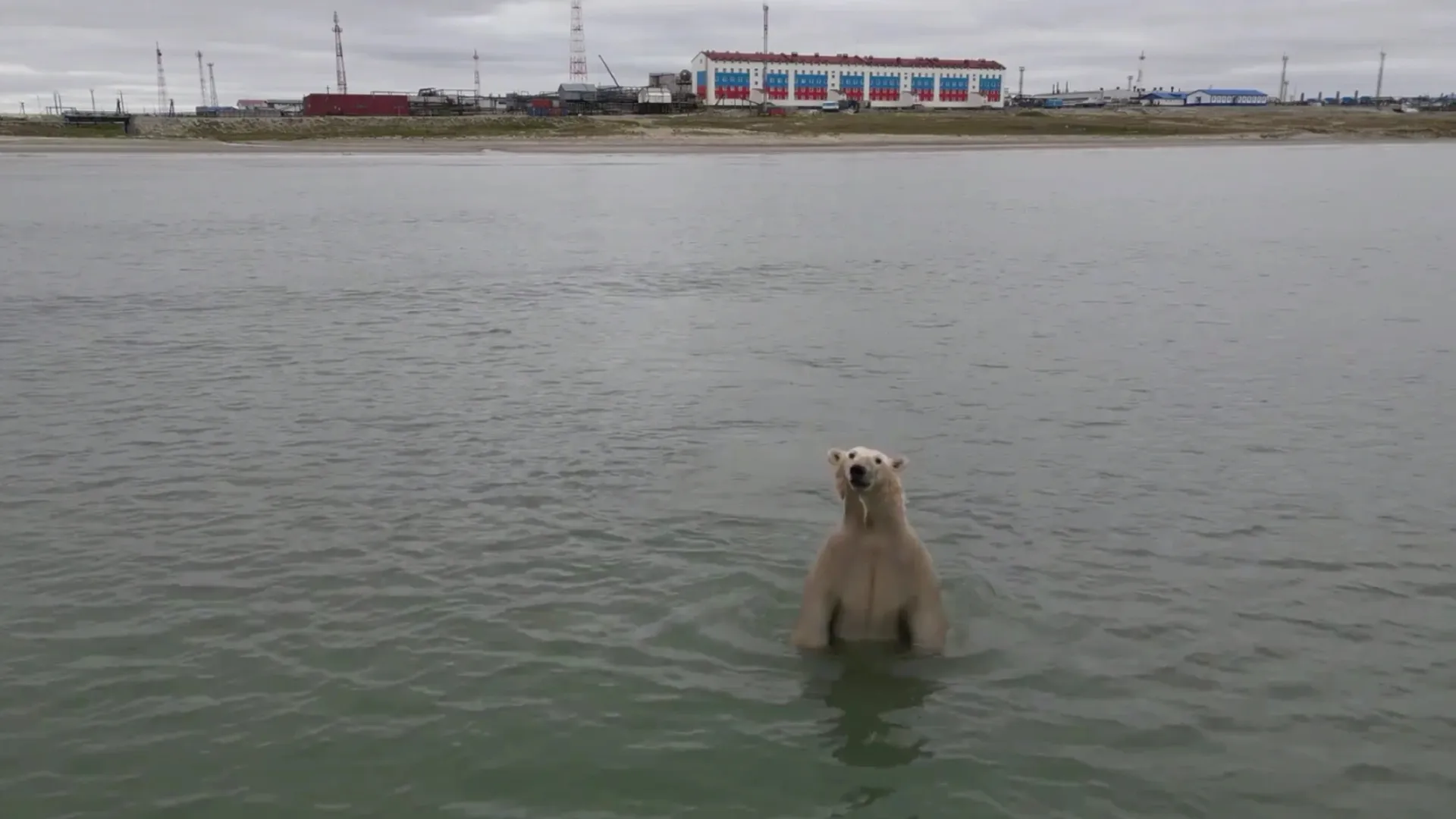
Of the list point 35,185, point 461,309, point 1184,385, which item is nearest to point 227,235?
point 461,309

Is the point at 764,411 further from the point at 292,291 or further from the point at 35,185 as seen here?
the point at 35,185

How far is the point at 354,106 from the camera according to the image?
15562 centimetres

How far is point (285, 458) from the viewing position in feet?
56.3

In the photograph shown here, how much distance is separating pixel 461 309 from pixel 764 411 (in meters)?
13.4

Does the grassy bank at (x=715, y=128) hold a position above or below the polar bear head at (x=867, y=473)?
above

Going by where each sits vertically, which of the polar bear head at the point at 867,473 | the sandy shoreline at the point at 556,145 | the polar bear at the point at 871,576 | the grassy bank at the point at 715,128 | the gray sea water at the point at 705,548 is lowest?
the gray sea water at the point at 705,548

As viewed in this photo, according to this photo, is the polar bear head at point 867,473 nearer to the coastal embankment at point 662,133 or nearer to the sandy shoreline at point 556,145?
Result: the sandy shoreline at point 556,145

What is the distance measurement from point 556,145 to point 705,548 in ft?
355

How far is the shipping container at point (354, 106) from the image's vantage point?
155 meters

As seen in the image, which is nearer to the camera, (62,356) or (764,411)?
(764,411)

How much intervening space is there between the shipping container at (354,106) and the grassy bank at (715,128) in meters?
10.0

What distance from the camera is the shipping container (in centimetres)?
15475

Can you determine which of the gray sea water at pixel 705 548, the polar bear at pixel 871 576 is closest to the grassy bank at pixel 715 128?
the gray sea water at pixel 705 548

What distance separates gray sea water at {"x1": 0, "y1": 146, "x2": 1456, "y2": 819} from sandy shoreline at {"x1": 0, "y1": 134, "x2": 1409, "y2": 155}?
8269cm
